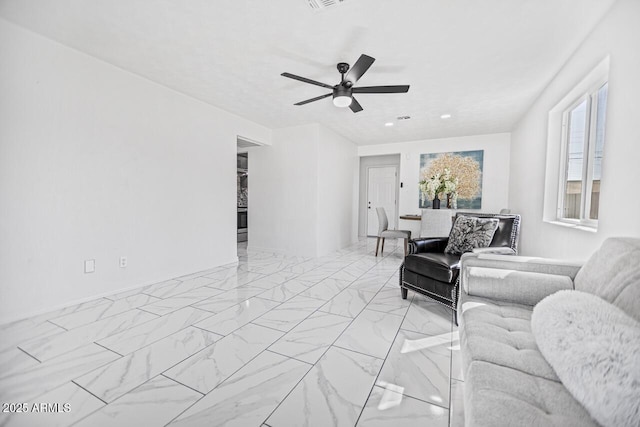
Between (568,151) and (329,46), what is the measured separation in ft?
8.72

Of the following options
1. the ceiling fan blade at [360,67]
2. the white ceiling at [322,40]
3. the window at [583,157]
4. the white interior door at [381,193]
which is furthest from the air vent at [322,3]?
the white interior door at [381,193]

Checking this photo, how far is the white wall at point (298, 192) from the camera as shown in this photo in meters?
4.94

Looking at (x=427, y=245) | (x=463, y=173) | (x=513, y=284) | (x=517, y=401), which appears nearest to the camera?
(x=517, y=401)

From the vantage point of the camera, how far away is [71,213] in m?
2.58

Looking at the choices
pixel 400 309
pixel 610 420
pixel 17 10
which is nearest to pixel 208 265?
pixel 400 309

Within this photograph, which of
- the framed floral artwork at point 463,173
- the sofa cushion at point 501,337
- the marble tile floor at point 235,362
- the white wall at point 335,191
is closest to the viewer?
the sofa cushion at point 501,337

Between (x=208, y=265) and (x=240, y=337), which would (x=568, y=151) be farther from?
(x=208, y=265)

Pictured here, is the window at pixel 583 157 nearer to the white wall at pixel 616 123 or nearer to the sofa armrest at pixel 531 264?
the white wall at pixel 616 123

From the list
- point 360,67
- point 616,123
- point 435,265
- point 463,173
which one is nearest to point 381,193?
point 463,173

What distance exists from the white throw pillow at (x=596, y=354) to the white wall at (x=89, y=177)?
3518 mm

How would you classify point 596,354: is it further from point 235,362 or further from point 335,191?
point 335,191

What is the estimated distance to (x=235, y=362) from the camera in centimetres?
173

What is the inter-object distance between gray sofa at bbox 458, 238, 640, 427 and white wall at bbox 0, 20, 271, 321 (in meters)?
3.25

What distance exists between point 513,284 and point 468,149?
4762mm
